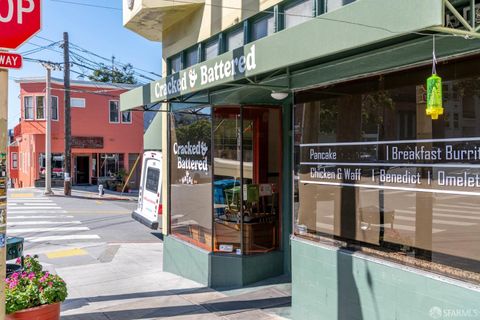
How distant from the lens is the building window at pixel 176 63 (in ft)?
28.9

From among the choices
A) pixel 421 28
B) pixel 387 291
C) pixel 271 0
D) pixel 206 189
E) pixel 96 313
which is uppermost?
pixel 271 0

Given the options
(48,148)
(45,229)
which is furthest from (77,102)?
(45,229)

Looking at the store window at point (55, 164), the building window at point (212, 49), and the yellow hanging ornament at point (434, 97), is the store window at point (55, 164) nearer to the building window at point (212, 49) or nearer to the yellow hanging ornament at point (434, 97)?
the building window at point (212, 49)

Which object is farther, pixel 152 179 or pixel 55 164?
pixel 55 164

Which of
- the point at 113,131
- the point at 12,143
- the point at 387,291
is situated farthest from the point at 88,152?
the point at 387,291

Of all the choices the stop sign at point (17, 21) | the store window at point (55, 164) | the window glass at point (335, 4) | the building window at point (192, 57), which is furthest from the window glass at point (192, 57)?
the store window at point (55, 164)

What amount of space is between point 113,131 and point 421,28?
1212 inches

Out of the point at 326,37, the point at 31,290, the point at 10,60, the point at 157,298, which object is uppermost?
the point at 326,37

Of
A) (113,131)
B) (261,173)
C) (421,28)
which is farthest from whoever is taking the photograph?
(113,131)

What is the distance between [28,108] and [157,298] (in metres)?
26.6

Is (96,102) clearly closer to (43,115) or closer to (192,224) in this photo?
(43,115)

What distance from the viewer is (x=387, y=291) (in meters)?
4.18

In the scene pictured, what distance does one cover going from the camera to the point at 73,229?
47.5 feet

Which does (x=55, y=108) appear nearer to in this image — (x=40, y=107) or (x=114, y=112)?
(x=40, y=107)
